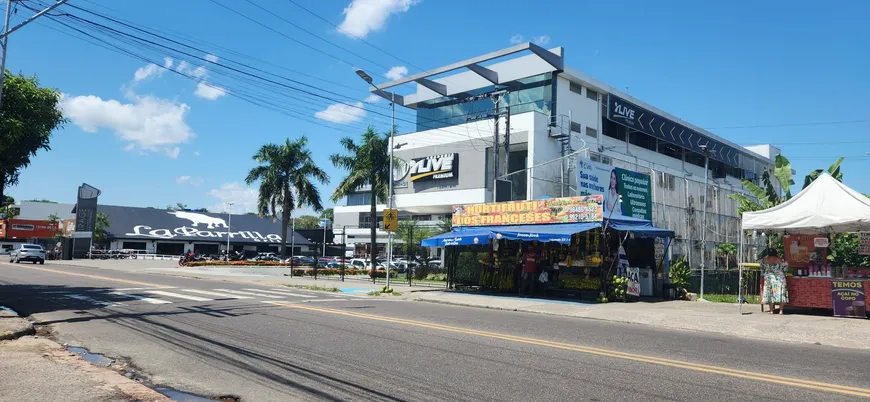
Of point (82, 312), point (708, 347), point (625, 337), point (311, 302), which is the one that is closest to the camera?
point (708, 347)

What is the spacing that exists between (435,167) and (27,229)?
72.7m

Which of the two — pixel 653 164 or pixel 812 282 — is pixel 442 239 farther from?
pixel 653 164

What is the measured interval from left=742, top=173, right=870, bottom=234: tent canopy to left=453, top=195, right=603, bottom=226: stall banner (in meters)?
5.03

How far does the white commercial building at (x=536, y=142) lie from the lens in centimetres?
3416

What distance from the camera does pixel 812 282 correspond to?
14.7 metres

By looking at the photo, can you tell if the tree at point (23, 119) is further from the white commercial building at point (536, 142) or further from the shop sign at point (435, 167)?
the shop sign at point (435, 167)

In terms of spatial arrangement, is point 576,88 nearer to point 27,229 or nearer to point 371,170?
point 371,170

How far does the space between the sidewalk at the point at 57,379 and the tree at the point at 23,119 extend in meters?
7.53

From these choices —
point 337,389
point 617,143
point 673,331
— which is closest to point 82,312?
point 337,389

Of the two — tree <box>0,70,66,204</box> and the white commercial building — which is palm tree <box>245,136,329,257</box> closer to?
the white commercial building

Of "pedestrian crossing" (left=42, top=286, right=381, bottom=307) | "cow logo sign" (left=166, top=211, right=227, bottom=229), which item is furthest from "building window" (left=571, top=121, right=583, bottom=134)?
"cow logo sign" (left=166, top=211, right=227, bottom=229)

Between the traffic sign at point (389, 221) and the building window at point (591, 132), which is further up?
the building window at point (591, 132)

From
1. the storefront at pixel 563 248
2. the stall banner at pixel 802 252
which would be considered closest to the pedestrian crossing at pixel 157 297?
the storefront at pixel 563 248

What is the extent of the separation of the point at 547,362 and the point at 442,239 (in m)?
14.1
